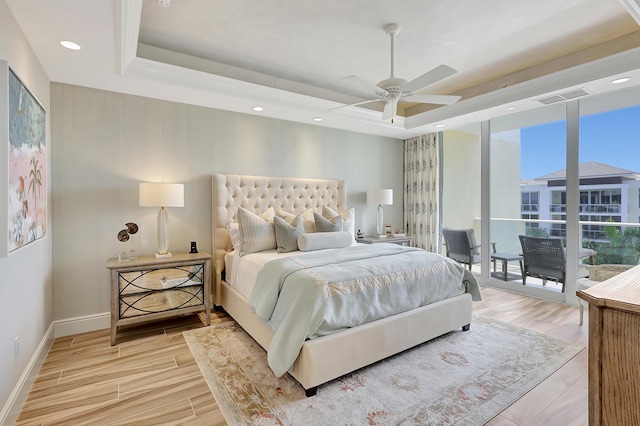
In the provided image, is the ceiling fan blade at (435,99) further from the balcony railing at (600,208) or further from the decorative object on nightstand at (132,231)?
the decorative object on nightstand at (132,231)

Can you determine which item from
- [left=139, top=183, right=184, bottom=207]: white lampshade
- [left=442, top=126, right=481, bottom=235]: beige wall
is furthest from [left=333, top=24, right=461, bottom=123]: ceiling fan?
[left=442, top=126, right=481, bottom=235]: beige wall

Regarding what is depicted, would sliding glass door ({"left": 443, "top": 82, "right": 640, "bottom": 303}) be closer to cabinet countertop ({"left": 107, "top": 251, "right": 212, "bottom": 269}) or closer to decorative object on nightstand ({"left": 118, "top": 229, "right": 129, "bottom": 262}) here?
cabinet countertop ({"left": 107, "top": 251, "right": 212, "bottom": 269})

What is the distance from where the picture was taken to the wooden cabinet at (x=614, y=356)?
906mm

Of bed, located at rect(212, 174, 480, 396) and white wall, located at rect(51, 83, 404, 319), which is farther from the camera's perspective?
white wall, located at rect(51, 83, 404, 319)

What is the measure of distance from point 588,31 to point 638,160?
165 cm

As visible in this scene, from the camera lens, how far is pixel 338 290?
228cm

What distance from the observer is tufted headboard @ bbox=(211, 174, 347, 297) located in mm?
3771

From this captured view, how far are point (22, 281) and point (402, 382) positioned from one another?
2746mm

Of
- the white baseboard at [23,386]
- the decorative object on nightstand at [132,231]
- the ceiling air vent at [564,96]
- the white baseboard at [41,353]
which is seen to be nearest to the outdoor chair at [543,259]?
the ceiling air vent at [564,96]

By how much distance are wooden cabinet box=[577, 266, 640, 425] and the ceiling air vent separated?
10.9 feet

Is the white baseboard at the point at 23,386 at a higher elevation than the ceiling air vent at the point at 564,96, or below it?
below

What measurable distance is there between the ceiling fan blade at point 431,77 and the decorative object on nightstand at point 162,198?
95.5 inches

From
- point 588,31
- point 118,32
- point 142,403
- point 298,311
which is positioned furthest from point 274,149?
point 588,31

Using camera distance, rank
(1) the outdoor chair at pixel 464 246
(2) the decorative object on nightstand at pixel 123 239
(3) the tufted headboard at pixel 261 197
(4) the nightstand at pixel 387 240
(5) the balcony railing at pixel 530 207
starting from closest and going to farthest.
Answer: (2) the decorative object on nightstand at pixel 123 239, (3) the tufted headboard at pixel 261 197, (5) the balcony railing at pixel 530 207, (1) the outdoor chair at pixel 464 246, (4) the nightstand at pixel 387 240
